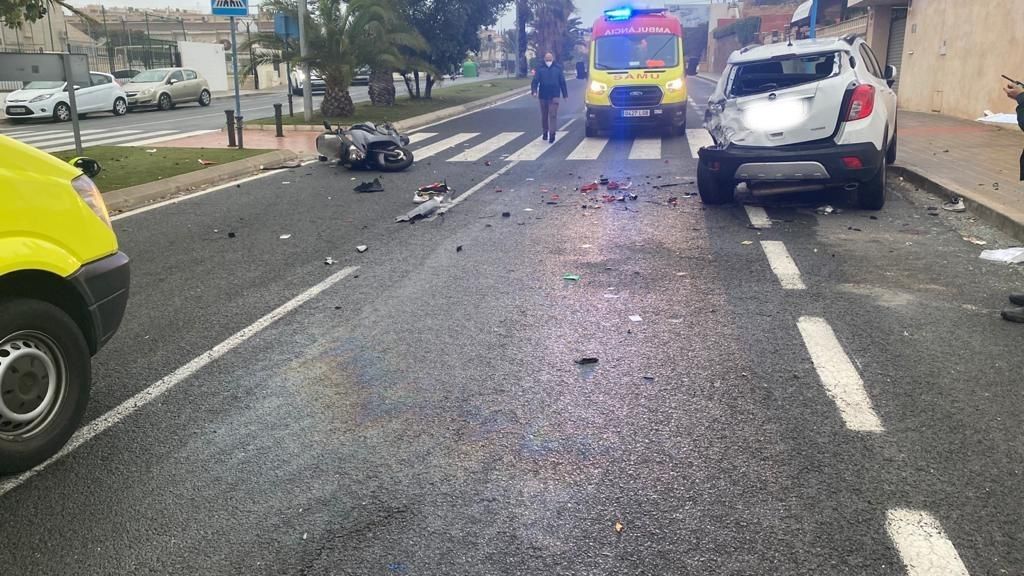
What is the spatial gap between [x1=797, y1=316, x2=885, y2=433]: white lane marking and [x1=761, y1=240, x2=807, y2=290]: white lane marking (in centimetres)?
91

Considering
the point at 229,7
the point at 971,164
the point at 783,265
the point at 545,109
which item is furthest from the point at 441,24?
the point at 783,265

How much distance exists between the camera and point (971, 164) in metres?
11.7

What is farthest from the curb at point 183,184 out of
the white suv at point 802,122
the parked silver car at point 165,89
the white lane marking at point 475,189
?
the parked silver car at point 165,89

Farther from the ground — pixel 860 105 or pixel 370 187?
pixel 860 105

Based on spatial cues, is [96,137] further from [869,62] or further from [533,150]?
[869,62]

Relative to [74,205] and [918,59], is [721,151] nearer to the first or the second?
[74,205]

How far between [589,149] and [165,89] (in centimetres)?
2032

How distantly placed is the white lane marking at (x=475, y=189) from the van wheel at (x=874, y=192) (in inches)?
187

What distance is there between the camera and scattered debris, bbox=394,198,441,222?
9273 mm

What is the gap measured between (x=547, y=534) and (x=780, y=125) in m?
6.65

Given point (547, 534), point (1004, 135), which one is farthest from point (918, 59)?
point (547, 534)

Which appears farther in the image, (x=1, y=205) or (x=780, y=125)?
(x=780, y=125)

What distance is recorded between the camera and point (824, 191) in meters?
10.2

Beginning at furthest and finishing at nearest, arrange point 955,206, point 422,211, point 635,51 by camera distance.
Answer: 1. point 635,51
2. point 422,211
3. point 955,206
